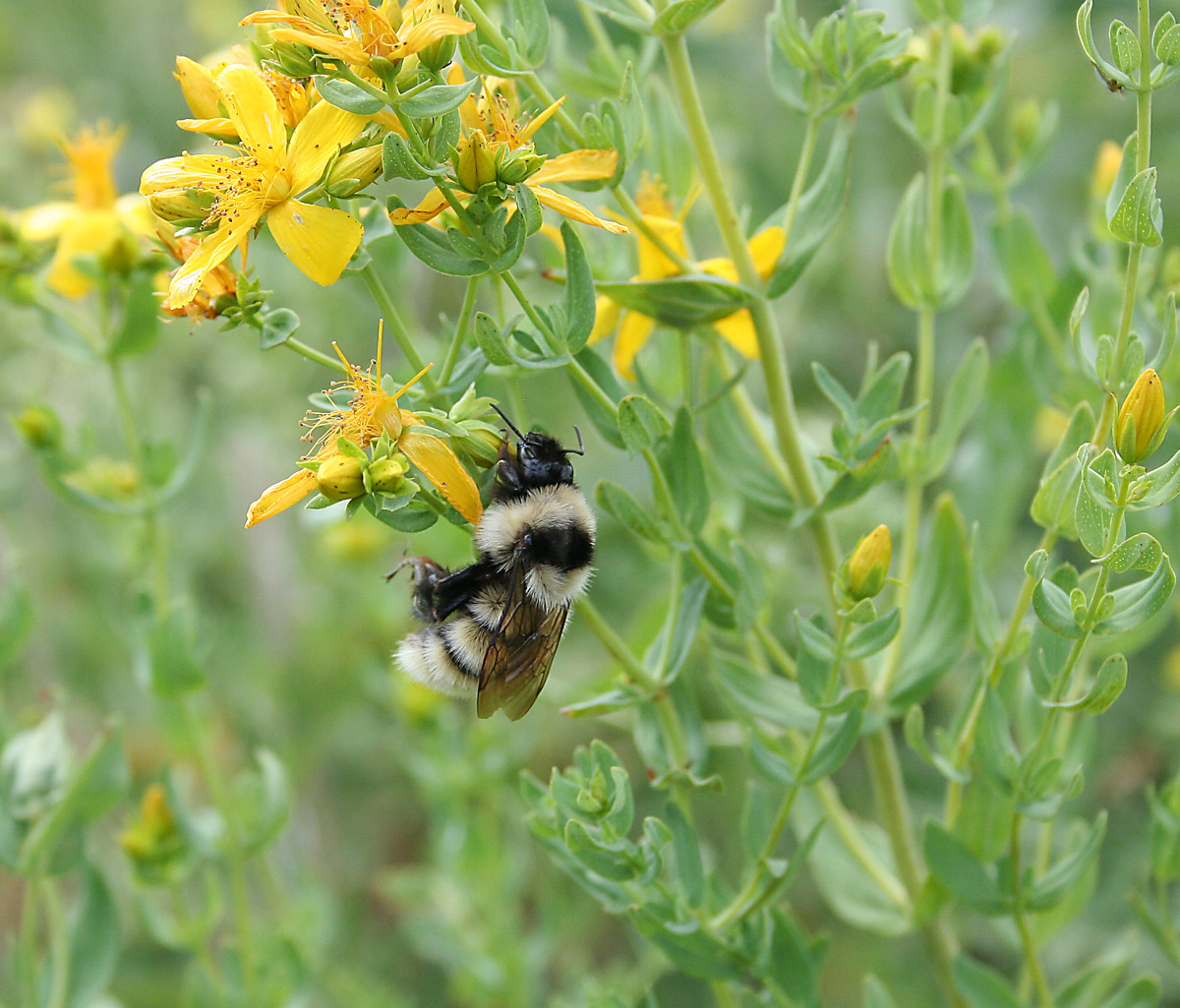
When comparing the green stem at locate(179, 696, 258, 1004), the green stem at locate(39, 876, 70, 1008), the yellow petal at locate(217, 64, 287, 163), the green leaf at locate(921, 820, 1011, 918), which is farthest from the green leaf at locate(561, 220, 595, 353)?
the green stem at locate(39, 876, 70, 1008)

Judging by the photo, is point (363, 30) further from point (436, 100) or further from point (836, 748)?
point (836, 748)

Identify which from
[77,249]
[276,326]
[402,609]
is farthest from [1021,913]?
[77,249]

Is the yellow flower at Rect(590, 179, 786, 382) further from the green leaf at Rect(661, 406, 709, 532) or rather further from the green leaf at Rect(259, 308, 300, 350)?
the green leaf at Rect(259, 308, 300, 350)

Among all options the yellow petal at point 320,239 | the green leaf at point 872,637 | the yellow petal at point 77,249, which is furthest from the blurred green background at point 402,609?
the yellow petal at point 320,239

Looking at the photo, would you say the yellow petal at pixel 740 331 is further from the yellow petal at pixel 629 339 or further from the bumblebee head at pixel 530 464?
the bumblebee head at pixel 530 464

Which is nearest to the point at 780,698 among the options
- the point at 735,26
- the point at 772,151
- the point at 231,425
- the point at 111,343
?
the point at 111,343

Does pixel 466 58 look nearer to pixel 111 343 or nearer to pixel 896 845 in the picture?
pixel 111 343
